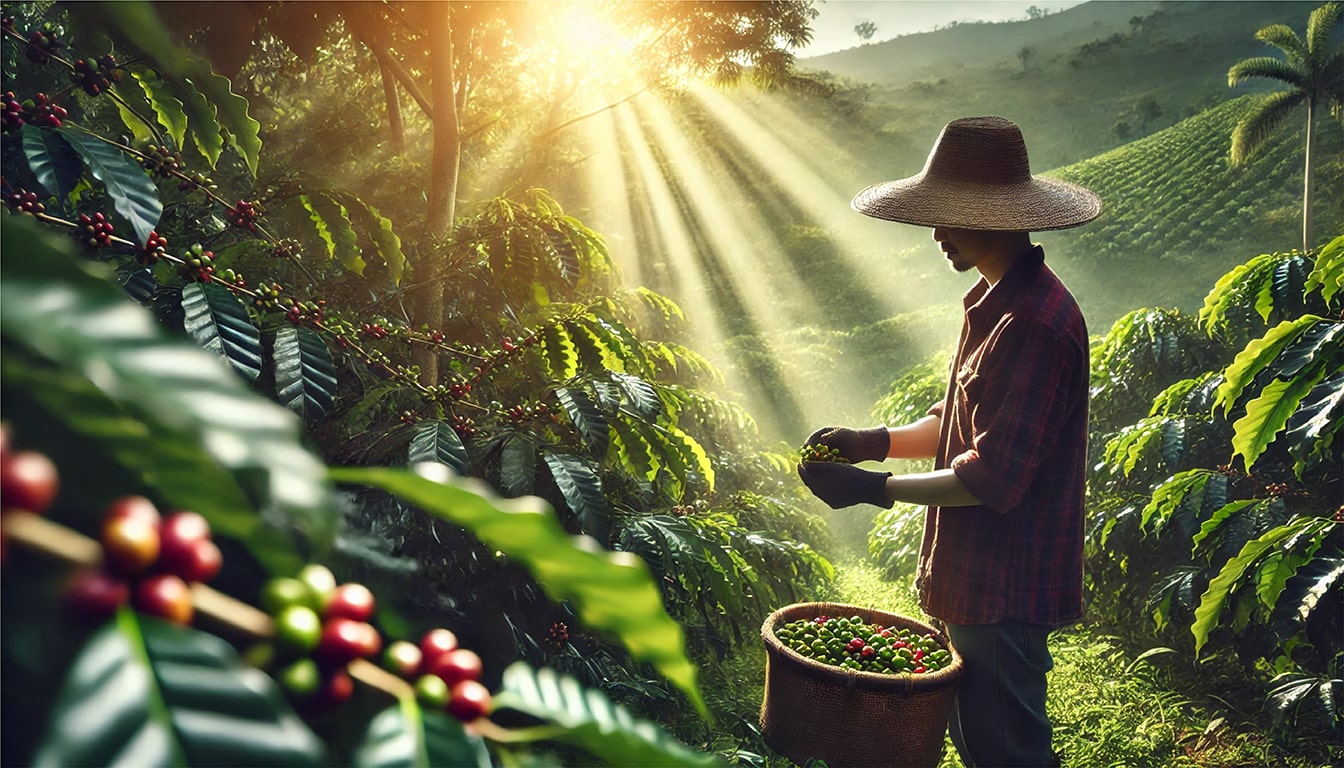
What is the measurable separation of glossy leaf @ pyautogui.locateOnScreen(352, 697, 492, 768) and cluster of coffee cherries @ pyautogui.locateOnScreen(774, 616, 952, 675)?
2.34m

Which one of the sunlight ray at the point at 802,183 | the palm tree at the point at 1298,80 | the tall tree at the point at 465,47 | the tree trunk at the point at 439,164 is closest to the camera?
the tree trunk at the point at 439,164

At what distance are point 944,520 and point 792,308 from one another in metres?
10.6

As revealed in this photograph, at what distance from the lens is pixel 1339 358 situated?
4.91ft

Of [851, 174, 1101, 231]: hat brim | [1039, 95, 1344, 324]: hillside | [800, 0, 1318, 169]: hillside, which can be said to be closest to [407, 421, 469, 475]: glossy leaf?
[851, 174, 1101, 231]: hat brim

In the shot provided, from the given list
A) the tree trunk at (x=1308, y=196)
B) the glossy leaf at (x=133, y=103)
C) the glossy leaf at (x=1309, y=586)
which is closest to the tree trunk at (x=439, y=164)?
the glossy leaf at (x=133, y=103)

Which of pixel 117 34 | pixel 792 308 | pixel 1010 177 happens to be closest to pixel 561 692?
pixel 117 34

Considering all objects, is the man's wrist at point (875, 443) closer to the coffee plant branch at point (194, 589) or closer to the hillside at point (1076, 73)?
the coffee plant branch at point (194, 589)

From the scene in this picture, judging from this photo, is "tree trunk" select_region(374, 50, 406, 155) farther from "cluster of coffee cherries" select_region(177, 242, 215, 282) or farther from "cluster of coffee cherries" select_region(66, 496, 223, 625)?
"cluster of coffee cherries" select_region(66, 496, 223, 625)

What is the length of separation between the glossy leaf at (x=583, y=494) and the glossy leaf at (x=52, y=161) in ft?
2.52

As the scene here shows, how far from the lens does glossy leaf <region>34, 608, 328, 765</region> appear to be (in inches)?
7.1

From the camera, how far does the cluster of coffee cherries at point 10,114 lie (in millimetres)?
942

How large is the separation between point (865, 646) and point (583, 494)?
1.45 metres

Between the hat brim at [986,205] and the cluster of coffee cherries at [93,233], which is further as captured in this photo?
the hat brim at [986,205]

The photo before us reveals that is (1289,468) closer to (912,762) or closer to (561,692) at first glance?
(912,762)
